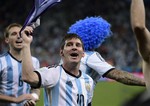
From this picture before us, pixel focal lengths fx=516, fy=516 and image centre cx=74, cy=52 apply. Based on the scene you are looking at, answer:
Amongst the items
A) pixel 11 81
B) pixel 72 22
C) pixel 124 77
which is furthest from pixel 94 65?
pixel 72 22

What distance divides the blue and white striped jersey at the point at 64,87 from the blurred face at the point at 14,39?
1.45 m

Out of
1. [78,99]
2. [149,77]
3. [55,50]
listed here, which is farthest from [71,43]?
[55,50]

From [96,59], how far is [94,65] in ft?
0.20

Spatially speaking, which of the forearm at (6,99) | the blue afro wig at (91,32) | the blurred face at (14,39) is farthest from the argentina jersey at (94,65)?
the blurred face at (14,39)

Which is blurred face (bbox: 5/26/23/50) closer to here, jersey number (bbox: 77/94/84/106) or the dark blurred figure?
jersey number (bbox: 77/94/84/106)

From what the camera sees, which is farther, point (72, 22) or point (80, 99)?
point (72, 22)

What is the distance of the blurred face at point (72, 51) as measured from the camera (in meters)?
3.99

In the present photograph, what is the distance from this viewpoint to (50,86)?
3.87 m

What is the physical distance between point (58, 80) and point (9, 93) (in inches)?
60.6

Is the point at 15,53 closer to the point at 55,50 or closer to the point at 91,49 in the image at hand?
the point at 91,49

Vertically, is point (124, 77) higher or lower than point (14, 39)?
lower

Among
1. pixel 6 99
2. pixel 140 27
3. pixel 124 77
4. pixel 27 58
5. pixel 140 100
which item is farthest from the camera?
pixel 6 99

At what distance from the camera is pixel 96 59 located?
464 centimetres

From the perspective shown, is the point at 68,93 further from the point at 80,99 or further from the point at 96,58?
the point at 96,58
